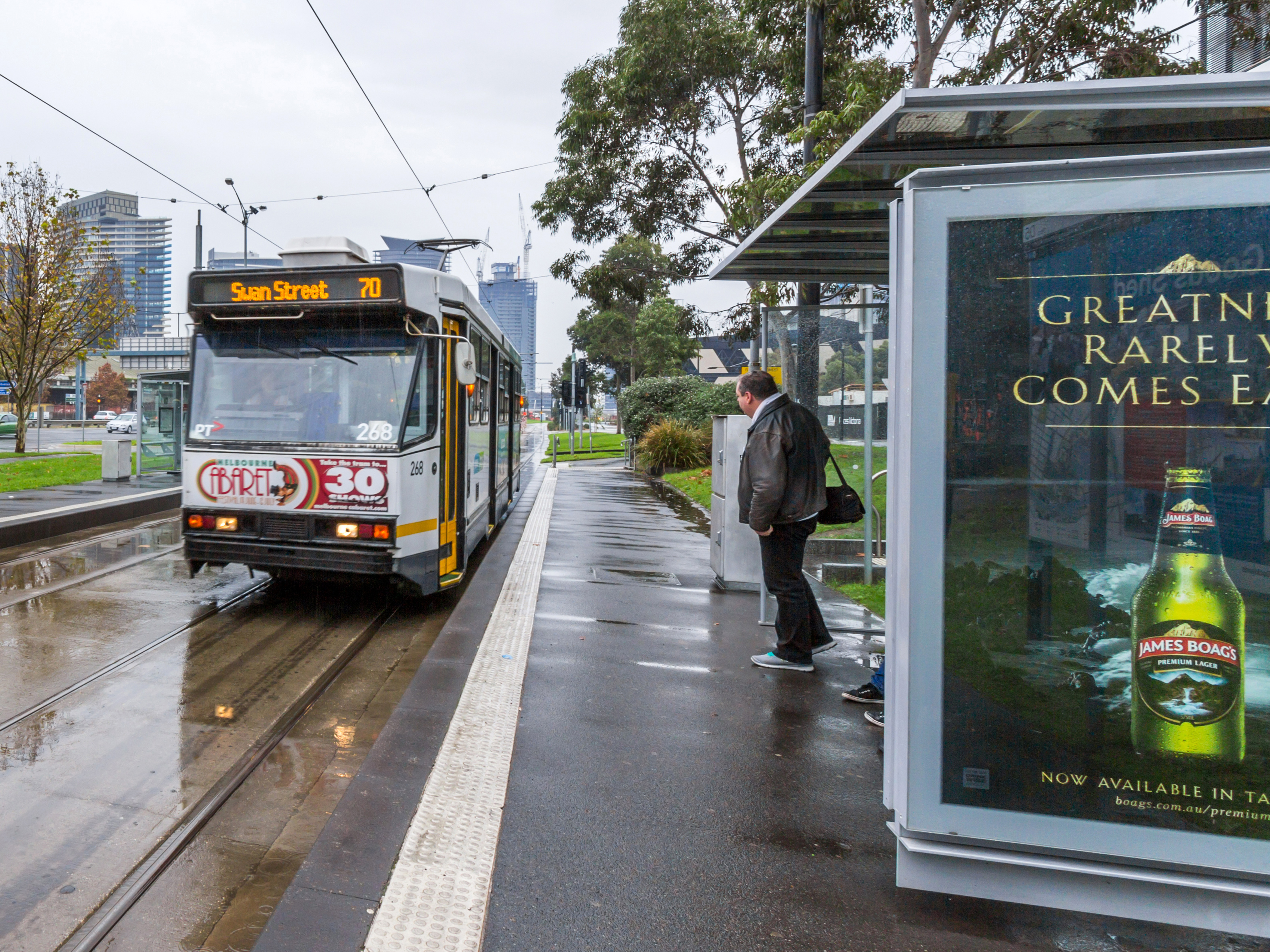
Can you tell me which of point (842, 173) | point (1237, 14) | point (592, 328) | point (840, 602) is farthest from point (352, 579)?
point (592, 328)

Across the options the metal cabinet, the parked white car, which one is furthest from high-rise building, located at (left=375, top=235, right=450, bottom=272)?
the parked white car

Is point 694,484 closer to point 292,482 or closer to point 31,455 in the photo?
point 292,482

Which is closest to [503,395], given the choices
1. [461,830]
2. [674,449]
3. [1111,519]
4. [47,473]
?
[461,830]

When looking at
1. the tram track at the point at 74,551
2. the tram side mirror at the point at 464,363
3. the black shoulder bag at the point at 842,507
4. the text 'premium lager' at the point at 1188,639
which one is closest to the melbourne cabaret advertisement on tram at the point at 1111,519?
the text 'premium lager' at the point at 1188,639

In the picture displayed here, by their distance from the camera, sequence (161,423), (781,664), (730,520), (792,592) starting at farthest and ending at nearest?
(161,423)
(730,520)
(781,664)
(792,592)

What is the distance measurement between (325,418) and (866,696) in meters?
4.32

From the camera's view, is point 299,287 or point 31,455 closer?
point 299,287

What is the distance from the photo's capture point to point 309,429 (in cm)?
634

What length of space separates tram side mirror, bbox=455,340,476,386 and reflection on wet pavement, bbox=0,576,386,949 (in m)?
2.08

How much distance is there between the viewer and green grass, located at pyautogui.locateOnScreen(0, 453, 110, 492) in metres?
14.4

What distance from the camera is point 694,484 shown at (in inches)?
771

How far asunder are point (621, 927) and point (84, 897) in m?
1.81

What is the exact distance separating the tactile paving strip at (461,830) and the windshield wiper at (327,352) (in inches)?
98.6

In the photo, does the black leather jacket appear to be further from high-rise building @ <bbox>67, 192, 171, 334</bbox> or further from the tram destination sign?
high-rise building @ <bbox>67, 192, 171, 334</bbox>
